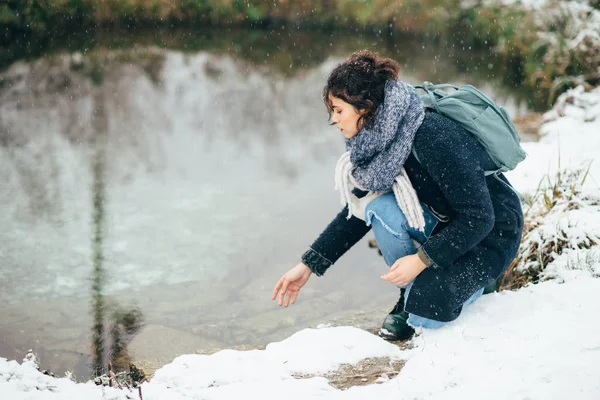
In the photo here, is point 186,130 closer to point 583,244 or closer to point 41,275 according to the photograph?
point 41,275

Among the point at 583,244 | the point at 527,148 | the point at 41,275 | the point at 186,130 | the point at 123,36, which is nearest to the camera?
the point at 583,244

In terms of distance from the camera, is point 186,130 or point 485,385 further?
point 186,130

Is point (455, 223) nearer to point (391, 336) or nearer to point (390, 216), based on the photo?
point (390, 216)

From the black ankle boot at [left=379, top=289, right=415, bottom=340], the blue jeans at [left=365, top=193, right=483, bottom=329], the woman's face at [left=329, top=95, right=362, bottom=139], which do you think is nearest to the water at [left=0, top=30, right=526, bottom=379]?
the black ankle boot at [left=379, top=289, right=415, bottom=340]

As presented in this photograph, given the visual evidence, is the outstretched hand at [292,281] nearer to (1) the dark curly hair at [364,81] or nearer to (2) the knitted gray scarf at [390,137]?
(2) the knitted gray scarf at [390,137]

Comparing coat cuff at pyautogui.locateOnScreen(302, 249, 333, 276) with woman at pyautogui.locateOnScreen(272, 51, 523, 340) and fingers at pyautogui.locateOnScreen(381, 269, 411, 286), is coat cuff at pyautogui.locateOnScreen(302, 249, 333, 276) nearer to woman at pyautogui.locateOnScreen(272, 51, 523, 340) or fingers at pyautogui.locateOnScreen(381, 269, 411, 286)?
woman at pyautogui.locateOnScreen(272, 51, 523, 340)

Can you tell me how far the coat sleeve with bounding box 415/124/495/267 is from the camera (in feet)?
6.45

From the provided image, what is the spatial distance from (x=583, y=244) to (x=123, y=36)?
30.5 ft

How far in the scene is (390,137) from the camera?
78.6 inches

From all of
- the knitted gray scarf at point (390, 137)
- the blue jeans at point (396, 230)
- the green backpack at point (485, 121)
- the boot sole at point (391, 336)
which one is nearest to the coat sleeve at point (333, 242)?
the blue jeans at point (396, 230)

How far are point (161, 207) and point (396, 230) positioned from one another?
252cm

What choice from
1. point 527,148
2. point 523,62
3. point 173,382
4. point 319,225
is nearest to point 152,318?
point 173,382

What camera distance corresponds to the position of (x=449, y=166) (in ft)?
6.44

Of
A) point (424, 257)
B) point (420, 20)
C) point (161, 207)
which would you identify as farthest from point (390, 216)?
point (420, 20)
